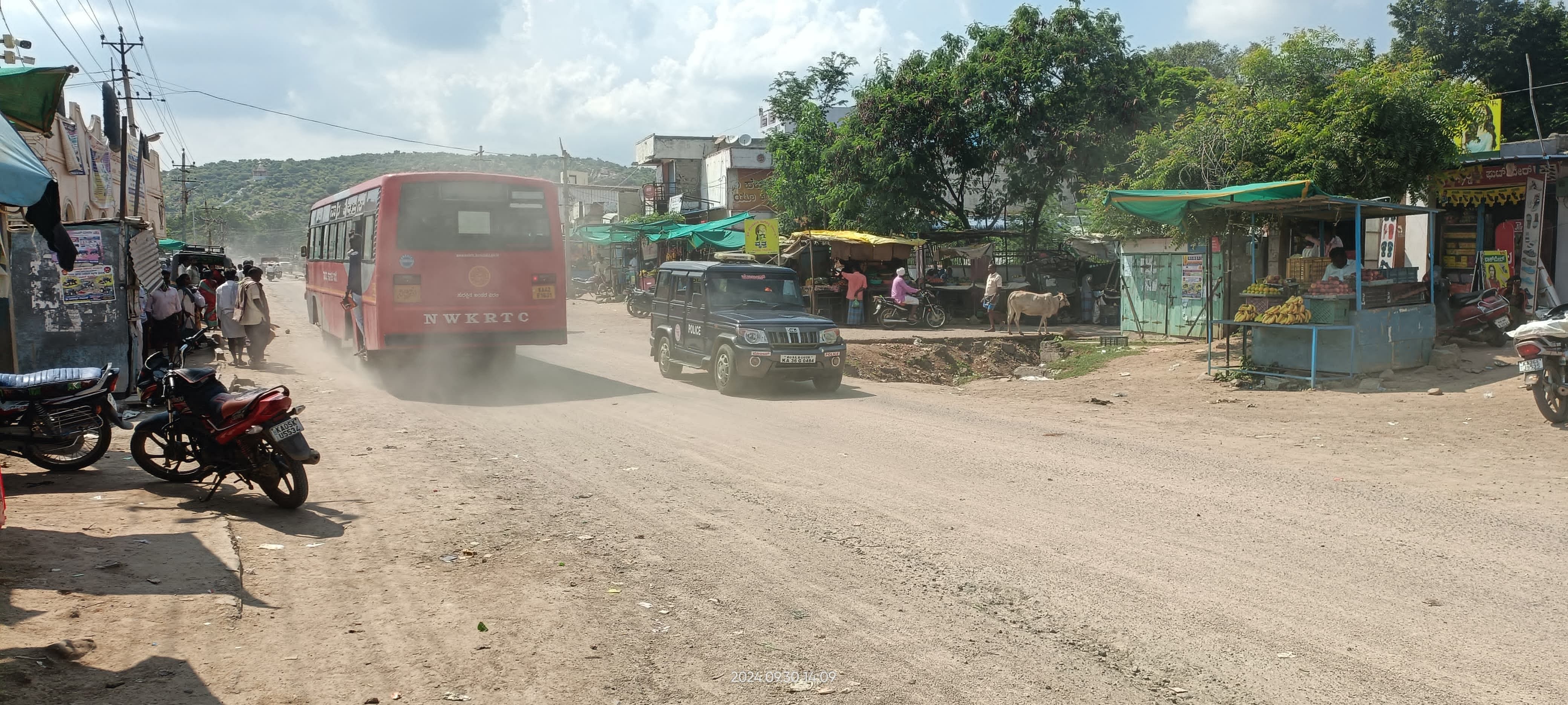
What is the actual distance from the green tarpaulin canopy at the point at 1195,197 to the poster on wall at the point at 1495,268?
4.91m

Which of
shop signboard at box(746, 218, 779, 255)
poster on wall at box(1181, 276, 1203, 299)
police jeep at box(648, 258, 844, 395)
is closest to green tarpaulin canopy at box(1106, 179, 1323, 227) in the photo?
police jeep at box(648, 258, 844, 395)

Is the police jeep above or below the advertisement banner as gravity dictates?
below

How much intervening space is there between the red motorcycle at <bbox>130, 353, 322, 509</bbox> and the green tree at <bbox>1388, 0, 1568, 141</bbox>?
42028mm

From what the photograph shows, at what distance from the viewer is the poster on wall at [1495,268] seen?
1753 cm

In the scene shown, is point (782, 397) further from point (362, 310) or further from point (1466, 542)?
point (1466, 542)

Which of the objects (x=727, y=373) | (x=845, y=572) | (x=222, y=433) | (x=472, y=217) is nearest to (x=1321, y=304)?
(x=727, y=373)

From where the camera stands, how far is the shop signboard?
27.1m

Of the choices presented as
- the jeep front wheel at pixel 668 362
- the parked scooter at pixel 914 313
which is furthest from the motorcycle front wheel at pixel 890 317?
the jeep front wheel at pixel 668 362

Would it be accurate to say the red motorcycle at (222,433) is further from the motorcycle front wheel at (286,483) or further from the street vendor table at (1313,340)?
the street vendor table at (1313,340)

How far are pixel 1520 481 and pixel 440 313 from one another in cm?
1243

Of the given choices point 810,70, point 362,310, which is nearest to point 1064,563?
point 362,310

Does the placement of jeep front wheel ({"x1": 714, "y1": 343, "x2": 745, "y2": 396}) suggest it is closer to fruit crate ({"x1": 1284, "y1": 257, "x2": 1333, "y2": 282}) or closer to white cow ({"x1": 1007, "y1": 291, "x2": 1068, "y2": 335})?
fruit crate ({"x1": 1284, "y1": 257, "x2": 1333, "y2": 282})

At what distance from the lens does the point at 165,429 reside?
26.4 ft

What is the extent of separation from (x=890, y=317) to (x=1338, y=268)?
14.1m
